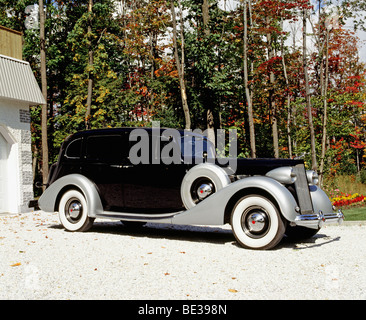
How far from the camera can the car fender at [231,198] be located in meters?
6.52

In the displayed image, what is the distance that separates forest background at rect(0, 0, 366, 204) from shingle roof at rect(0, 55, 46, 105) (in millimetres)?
3071

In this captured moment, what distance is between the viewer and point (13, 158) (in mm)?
13953

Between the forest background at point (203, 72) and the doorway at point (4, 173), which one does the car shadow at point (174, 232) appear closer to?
Answer: the doorway at point (4, 173)

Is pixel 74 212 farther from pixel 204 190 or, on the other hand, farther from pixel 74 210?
pixel 204 190

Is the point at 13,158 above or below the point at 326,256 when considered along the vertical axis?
above

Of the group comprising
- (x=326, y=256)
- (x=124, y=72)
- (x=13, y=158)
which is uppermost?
(x=124, y=72)

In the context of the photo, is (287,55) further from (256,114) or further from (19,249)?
(19,249)

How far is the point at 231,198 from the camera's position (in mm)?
7164

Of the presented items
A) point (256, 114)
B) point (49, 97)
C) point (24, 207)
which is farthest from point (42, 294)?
Answer: point (49, 97)

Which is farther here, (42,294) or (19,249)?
(19,249)

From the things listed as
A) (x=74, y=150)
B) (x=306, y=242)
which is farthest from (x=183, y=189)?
(x=74, y=150)

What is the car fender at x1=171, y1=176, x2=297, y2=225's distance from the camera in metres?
6.52

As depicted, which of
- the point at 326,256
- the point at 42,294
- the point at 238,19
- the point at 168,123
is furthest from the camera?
the point at 238,19
